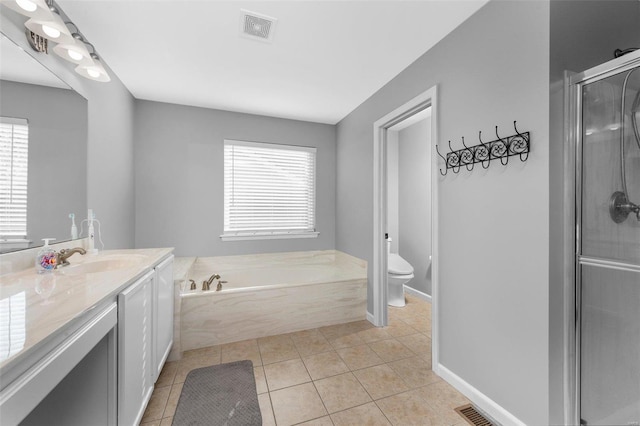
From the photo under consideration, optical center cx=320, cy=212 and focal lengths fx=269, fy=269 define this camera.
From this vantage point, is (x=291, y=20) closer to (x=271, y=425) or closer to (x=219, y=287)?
(x=219, y=287)

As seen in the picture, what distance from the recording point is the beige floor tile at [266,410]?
1594 millimetres

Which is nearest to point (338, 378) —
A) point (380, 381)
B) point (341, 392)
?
point (341, 392)

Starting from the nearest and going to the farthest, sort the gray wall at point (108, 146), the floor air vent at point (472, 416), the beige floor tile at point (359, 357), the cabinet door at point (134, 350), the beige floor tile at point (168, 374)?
1. the cabinet door at point (134, 350)
2. the floor air vent at point (472, 416)
3. the gray wall at point (108, 146)
4. the beige floor tile at point (168, 374)
5. the beige floor tile at point (359, 357)

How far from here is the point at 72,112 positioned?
1.81 m

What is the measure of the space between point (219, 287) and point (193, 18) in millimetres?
2180

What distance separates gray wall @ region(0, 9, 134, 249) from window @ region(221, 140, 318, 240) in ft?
3.33

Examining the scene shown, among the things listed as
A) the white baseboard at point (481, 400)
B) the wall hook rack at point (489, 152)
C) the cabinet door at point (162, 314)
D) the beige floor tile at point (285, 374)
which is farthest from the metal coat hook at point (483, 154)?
the cabinet door at point (162, 314)

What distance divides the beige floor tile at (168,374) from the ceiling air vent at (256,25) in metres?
2.58

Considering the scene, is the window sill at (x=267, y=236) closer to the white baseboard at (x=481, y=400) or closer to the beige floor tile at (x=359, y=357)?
the beige floor tile at (x=359, y=357)

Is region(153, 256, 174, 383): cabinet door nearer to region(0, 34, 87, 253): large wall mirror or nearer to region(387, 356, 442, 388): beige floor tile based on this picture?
region(0, 34, 87, 253): large wall mirror

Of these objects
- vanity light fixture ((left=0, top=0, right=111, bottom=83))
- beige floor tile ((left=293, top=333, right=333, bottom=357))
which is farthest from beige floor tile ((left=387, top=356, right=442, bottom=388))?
vanity light fixture ((left=0, top=0, right=111, bottom=83))

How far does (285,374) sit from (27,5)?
2701 mm

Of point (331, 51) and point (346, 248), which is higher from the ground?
point (331, 51)

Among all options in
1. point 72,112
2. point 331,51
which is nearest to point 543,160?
point 331,51
